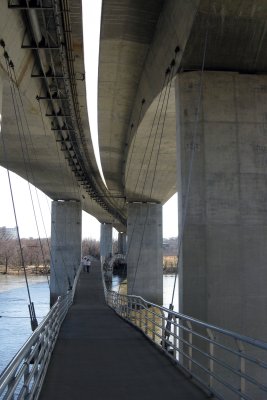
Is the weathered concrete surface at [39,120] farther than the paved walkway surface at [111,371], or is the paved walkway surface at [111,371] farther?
the weathered concrete surface at [39,120]

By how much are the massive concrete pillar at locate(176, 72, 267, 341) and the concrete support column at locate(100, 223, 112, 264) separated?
75574 mm

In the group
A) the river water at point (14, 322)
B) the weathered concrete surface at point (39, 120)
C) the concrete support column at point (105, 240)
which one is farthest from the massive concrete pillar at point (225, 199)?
the concrete support column at point (105, 240)

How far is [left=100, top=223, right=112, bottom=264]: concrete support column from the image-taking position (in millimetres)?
90125

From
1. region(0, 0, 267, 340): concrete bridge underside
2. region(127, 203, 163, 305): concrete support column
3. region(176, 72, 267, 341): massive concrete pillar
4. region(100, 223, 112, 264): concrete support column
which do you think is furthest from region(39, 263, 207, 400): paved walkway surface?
region(100, 223, 112, 264): concrete support column

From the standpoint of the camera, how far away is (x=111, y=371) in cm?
778

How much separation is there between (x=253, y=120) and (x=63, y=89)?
7862 millimetres

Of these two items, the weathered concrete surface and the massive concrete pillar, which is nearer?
the massive concrete pillar

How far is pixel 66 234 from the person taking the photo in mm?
48469

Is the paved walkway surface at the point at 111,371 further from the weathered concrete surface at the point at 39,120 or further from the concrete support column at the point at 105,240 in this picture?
the concrete support column at the point at 105,240

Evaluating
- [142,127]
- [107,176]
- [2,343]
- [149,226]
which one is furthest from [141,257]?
[142,127]

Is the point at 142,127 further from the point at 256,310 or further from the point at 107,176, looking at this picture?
the point at 107,176

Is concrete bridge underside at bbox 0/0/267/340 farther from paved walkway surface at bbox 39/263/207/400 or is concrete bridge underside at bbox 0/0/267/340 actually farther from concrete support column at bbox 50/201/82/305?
concrete support column at bbox 50/201/82/305

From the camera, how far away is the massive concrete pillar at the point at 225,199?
11.9m

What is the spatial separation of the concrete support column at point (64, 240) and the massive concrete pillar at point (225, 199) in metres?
36.6
